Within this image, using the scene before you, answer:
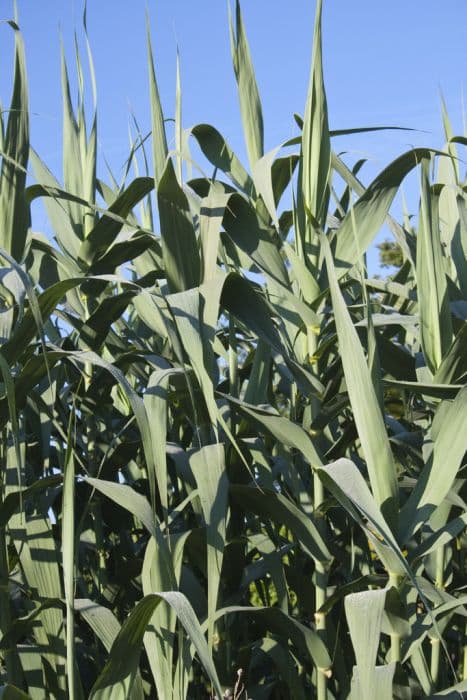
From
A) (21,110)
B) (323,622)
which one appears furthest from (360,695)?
(21,110)

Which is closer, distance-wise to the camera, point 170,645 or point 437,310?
point 170,645

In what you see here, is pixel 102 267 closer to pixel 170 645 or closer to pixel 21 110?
pixel 21 110

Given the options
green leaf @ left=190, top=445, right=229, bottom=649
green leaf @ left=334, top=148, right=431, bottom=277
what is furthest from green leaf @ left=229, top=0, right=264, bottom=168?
green leaf @ left=190, top=445, right=229, bottom=649

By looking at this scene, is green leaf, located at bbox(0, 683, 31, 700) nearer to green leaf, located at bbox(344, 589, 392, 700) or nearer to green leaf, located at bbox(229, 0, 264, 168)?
green leaf, located at bbox(344, 589, 392, 700)

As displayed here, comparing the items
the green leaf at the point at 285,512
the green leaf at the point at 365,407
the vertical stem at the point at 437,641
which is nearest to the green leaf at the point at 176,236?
the green leaf at the point at 365,407

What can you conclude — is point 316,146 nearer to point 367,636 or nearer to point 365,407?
point 365,407

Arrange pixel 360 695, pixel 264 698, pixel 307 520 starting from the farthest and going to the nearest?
1. pixel 264 698
2. pixel 307 520
3. pixel 360 695

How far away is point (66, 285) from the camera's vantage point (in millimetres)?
1352

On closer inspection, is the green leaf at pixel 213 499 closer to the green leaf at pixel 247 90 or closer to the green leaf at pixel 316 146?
the green leaf at pixel 316 146

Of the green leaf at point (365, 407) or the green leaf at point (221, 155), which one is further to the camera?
the green leaf at point (221, 155)

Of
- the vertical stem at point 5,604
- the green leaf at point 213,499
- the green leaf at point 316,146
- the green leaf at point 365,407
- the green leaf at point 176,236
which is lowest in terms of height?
the vertical stem at point 5,604

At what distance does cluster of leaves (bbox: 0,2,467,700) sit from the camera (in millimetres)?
1251

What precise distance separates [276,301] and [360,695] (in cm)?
75

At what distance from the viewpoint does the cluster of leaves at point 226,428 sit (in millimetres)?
1251
